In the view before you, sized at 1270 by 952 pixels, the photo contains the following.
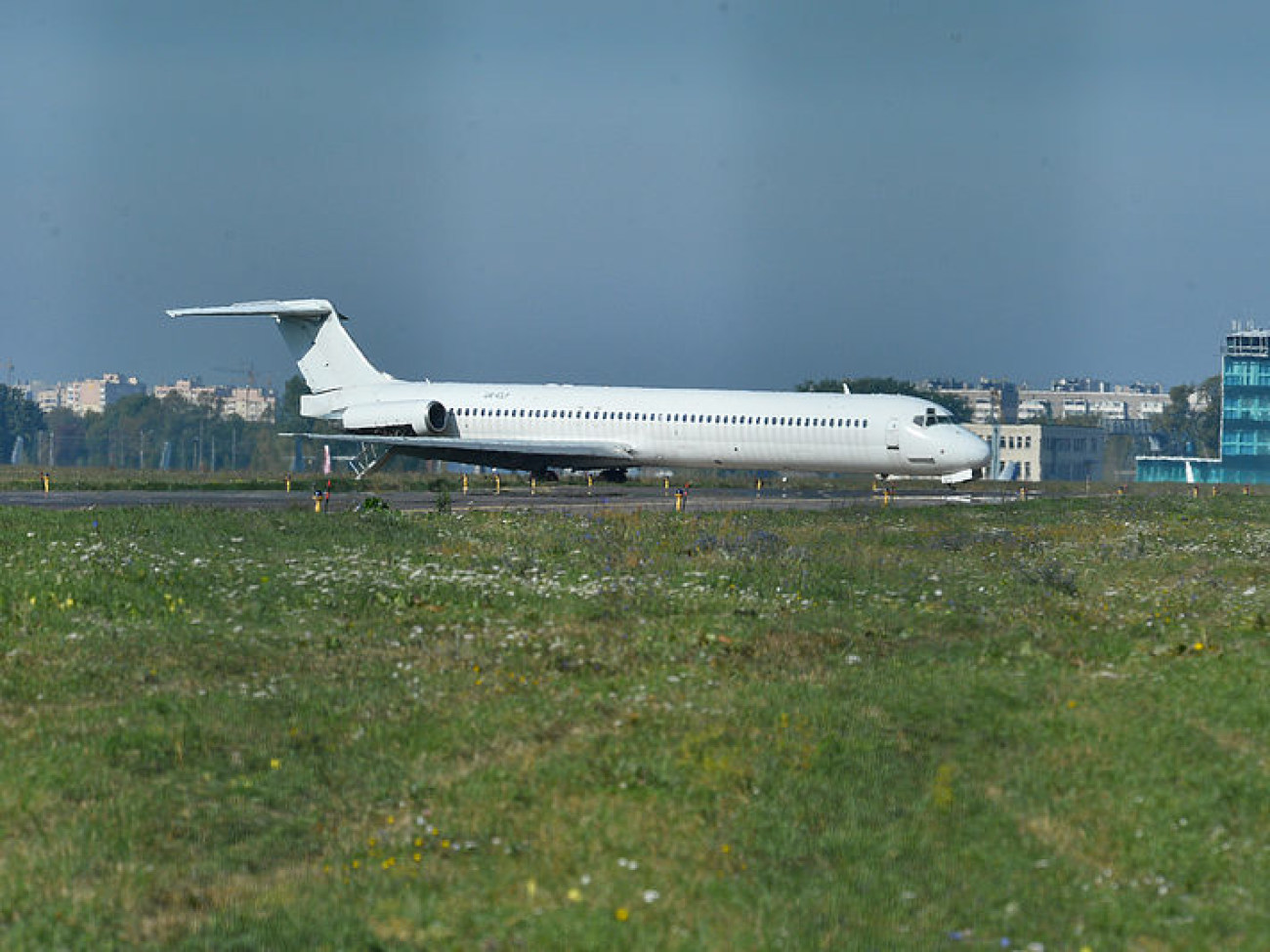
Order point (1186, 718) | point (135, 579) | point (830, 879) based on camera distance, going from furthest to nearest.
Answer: point (135, 579), point (1186, 718), point (830, 879)

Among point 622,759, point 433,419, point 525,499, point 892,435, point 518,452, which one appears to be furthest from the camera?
point 433,419

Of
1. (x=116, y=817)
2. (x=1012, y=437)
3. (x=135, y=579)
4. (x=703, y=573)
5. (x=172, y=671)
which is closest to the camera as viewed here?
(x=116, y=817)

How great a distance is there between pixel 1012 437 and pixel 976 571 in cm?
17422

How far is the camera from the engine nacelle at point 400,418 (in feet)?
205

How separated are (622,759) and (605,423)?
152 feet

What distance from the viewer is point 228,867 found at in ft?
43.1

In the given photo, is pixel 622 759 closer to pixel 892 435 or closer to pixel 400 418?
pixel 892 435

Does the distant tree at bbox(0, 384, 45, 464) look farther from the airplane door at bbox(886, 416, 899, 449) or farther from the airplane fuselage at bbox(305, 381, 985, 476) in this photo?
the airplane door at bbox(886, 416, 899, 449)

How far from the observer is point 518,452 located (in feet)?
198

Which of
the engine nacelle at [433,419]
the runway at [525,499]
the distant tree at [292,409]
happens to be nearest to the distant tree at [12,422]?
the distant tree at [292,409]

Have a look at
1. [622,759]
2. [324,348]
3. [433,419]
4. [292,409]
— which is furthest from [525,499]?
[292,409]

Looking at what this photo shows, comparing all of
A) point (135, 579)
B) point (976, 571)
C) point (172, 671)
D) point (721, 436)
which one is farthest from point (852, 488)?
point (172, 671)

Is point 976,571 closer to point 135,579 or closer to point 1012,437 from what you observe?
point 135,579

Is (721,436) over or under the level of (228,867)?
over
